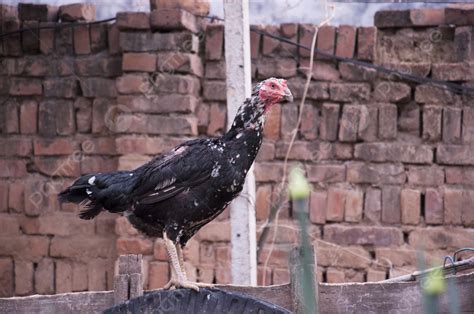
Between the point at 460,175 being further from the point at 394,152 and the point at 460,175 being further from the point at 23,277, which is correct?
the point at 23,277

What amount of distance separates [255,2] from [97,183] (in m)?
2.66

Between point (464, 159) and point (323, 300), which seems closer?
point (323, 300)

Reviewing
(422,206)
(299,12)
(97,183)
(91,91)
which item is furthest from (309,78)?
(97,183)

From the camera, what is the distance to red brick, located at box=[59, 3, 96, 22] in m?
5.55

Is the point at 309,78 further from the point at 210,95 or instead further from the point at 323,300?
the point at 323,300

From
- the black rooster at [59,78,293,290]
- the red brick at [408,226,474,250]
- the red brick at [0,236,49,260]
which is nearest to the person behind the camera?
the black rooster at [59,78,293,290]

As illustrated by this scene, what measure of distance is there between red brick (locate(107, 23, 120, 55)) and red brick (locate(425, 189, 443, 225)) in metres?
2.04

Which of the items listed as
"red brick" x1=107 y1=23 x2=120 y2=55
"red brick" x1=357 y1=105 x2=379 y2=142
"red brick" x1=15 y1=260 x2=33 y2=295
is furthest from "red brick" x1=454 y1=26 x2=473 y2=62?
"red brick" x1=15 y1=260 x2=33 y2=295

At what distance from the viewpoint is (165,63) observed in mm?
5270

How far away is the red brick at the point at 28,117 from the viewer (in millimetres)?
5648

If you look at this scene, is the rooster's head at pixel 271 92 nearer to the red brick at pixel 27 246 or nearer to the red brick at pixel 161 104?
the red brick at pixel 161 104

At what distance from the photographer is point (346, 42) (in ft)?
17.5

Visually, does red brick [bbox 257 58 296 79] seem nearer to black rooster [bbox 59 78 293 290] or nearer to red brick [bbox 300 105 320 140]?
red brick [bbox 300 105 320 140]

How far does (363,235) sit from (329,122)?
0.69 m
